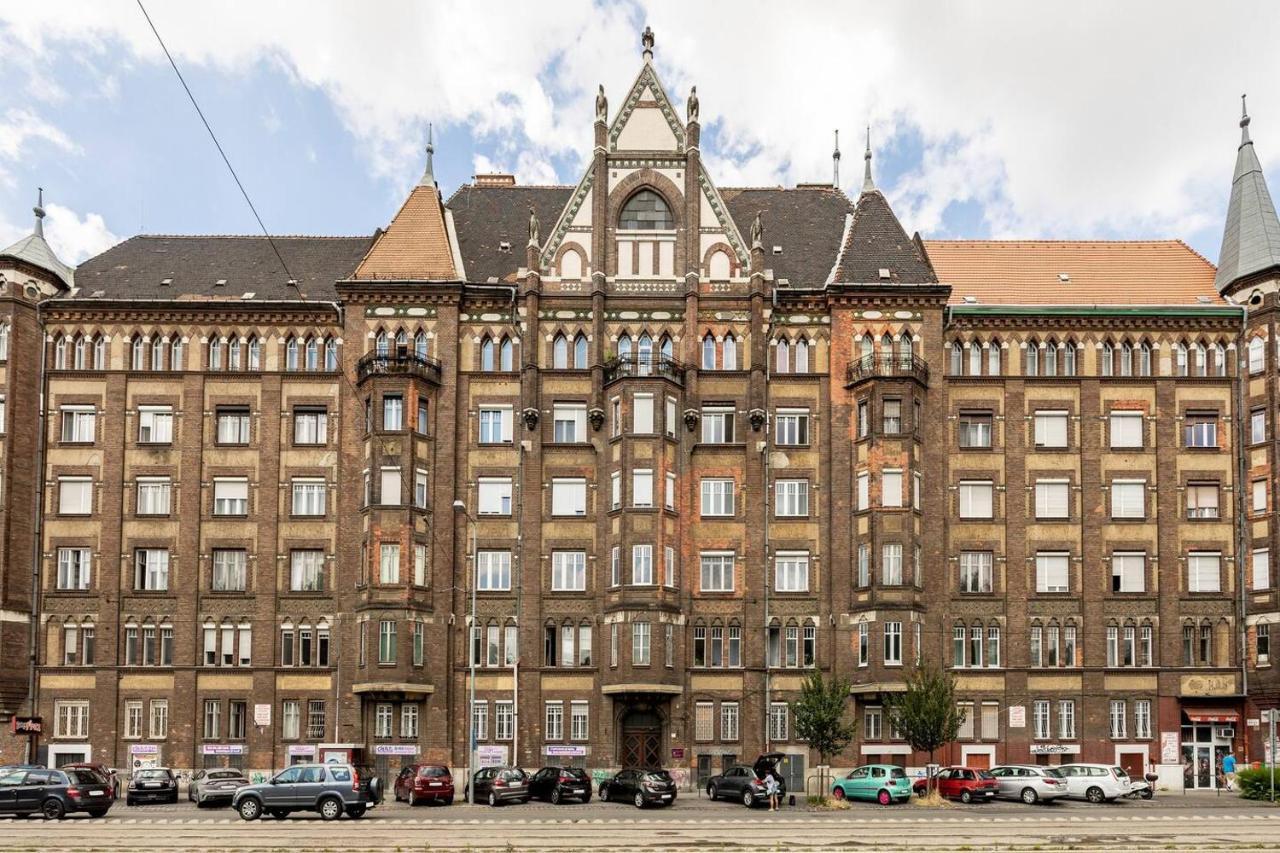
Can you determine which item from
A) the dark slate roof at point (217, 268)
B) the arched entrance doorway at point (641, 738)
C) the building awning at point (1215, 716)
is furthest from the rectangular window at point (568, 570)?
the building awning at point (1215, 716)

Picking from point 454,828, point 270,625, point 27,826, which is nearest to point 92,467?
point 270,625

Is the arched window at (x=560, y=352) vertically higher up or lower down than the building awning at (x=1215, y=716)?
higher up

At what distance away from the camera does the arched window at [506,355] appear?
Answer: 6038cm

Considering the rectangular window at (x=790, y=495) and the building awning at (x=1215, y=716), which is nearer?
the building awning at (x=1215, y=716)

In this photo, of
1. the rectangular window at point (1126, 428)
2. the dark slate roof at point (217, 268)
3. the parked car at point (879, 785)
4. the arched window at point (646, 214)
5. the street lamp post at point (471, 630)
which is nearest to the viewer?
the parked car at point (879, 785)

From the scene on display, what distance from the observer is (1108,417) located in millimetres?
60531

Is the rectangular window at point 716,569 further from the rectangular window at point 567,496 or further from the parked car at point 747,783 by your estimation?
the parked car at point 747,783

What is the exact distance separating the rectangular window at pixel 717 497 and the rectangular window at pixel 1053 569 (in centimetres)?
1318

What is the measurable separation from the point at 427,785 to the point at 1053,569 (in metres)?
28.1

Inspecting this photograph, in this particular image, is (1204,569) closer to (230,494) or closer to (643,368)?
(643,368)

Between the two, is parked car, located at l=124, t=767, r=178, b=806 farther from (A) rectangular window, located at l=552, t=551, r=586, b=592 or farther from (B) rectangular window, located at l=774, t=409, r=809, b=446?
(B) rectangular window, located at l=774, t=409, r=809, b=446

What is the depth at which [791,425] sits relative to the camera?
60.1 meters

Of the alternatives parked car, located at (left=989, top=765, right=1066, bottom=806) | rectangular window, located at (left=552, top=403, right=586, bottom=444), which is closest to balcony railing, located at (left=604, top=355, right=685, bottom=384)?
rectangular window, located at (left=552, top=403, right=586, bottom=444)

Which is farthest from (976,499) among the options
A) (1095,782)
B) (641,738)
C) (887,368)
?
(641,738)
